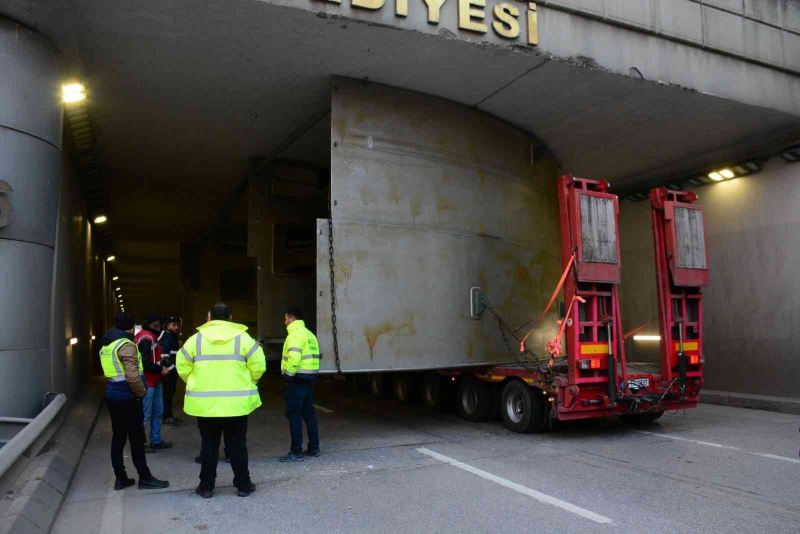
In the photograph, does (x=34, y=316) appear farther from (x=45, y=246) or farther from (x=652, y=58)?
(x=652, y=58)

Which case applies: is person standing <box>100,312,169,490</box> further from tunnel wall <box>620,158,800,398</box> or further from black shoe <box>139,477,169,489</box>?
tunnel wall <box>620,158,800,398</box>

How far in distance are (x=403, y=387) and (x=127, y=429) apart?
297 inches

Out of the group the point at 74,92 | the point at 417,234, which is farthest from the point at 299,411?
the point at 74,92

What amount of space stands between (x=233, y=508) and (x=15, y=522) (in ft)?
5.84

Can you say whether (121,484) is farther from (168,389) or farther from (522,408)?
(522,408)

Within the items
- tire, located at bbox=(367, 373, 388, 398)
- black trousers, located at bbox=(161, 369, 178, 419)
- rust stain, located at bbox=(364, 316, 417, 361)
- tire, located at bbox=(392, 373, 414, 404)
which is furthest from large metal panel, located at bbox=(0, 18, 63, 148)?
tire, located at bbox=(367, 373, 388, 398)

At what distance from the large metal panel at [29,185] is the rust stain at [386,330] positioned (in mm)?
4291

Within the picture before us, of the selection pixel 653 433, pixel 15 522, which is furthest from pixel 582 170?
pixel 15 522

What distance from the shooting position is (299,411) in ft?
25.0

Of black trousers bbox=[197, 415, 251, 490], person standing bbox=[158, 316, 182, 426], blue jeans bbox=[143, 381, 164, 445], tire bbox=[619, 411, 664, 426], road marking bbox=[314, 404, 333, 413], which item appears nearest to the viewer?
black trousers bbox=[197, 415, 251, 490]

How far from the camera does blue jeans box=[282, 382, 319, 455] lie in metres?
7.54

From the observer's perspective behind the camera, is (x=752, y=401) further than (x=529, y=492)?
Yes

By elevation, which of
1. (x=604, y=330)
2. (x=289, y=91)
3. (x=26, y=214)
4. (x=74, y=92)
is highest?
(x=289, y=91)

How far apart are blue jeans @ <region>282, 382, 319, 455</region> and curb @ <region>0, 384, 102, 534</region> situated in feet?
7.87
